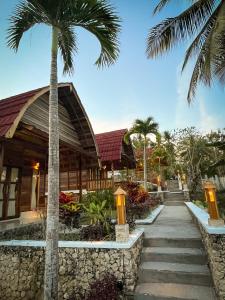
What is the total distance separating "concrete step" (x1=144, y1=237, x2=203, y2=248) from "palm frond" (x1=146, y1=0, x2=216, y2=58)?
7546mm

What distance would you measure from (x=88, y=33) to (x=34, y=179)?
896cm

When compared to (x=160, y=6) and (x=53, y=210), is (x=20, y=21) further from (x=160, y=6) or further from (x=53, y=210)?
(x=160, y=6)

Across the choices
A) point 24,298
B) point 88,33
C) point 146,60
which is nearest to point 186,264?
point 24,298

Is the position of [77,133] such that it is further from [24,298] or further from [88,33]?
[24,298]

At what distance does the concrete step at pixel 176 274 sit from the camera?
5.42 meters

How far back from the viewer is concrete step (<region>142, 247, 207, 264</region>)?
19.9 feet

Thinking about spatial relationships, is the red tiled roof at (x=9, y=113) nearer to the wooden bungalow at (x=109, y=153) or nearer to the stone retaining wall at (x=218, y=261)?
the stone retaining wall at (x=218, y=261)

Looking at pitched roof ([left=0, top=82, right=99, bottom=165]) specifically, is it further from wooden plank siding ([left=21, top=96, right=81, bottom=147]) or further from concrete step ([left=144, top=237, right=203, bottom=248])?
concrete step ([left=144, top=237, right=203, bottom=248])

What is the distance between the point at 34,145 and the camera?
34.7ft

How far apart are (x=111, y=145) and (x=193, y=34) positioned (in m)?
10.6

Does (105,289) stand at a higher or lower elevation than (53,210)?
lower

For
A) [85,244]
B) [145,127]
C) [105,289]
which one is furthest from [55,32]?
[145,127]

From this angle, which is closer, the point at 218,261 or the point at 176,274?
the point at 218,261

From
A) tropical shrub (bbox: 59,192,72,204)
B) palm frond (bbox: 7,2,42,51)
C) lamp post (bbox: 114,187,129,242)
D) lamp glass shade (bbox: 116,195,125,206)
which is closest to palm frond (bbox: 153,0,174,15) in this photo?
palm frond (bbox: 7,2,42,51)
